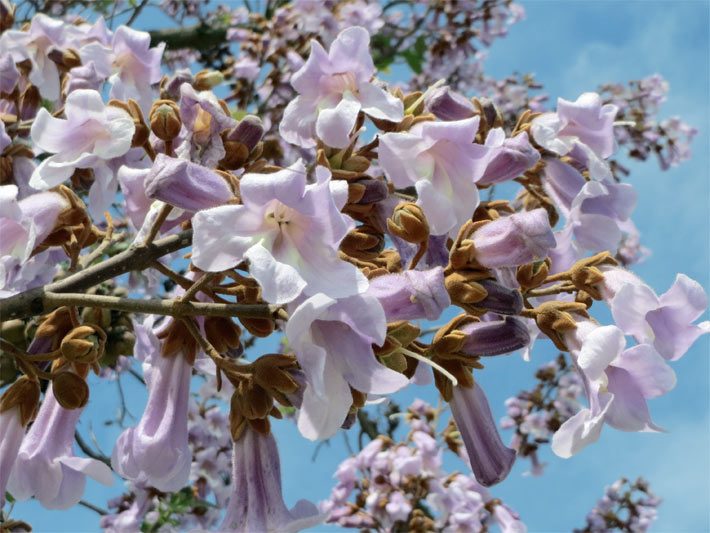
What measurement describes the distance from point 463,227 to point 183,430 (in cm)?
58

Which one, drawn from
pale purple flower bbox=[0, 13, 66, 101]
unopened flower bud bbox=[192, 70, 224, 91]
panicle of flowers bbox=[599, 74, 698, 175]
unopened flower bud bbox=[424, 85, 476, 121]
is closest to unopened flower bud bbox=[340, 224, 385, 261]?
unopened flower bud bbox=[424, 85, 476, 121]

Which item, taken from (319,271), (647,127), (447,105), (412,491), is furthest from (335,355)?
(647,127)

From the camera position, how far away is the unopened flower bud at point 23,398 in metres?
1.45

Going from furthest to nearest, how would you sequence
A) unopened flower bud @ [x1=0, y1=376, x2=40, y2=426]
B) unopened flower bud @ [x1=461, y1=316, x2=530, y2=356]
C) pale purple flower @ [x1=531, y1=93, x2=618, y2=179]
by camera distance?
pale purple flower @ [x1=531, y1=93, x2=618, y2=179] → unopened flower bud @ [x1=0, y1=376, x2=40, y2=426] → unopened flower bud @ [x1=461, y1=316, x2=530, y2=356]

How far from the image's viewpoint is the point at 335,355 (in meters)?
1.05

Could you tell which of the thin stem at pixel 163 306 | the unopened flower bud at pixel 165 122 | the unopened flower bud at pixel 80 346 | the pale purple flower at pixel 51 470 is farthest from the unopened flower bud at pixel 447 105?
the pale purple flower at pixel 51 470

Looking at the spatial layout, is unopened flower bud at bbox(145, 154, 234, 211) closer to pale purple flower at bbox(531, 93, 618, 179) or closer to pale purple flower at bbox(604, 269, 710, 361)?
pale purple flower at bbox(604, 269, 710, 361)

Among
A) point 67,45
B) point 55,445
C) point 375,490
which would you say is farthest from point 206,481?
point 55,445

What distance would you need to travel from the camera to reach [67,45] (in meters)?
2.33

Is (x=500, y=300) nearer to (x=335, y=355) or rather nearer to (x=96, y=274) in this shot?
(x=335, y=355)

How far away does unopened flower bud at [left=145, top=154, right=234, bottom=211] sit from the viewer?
3.68 feet

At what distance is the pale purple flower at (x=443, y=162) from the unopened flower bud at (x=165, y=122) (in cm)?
38

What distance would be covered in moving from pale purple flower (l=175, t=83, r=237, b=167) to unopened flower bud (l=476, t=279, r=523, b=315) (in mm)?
540

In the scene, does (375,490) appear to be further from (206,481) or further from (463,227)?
(463,227)
